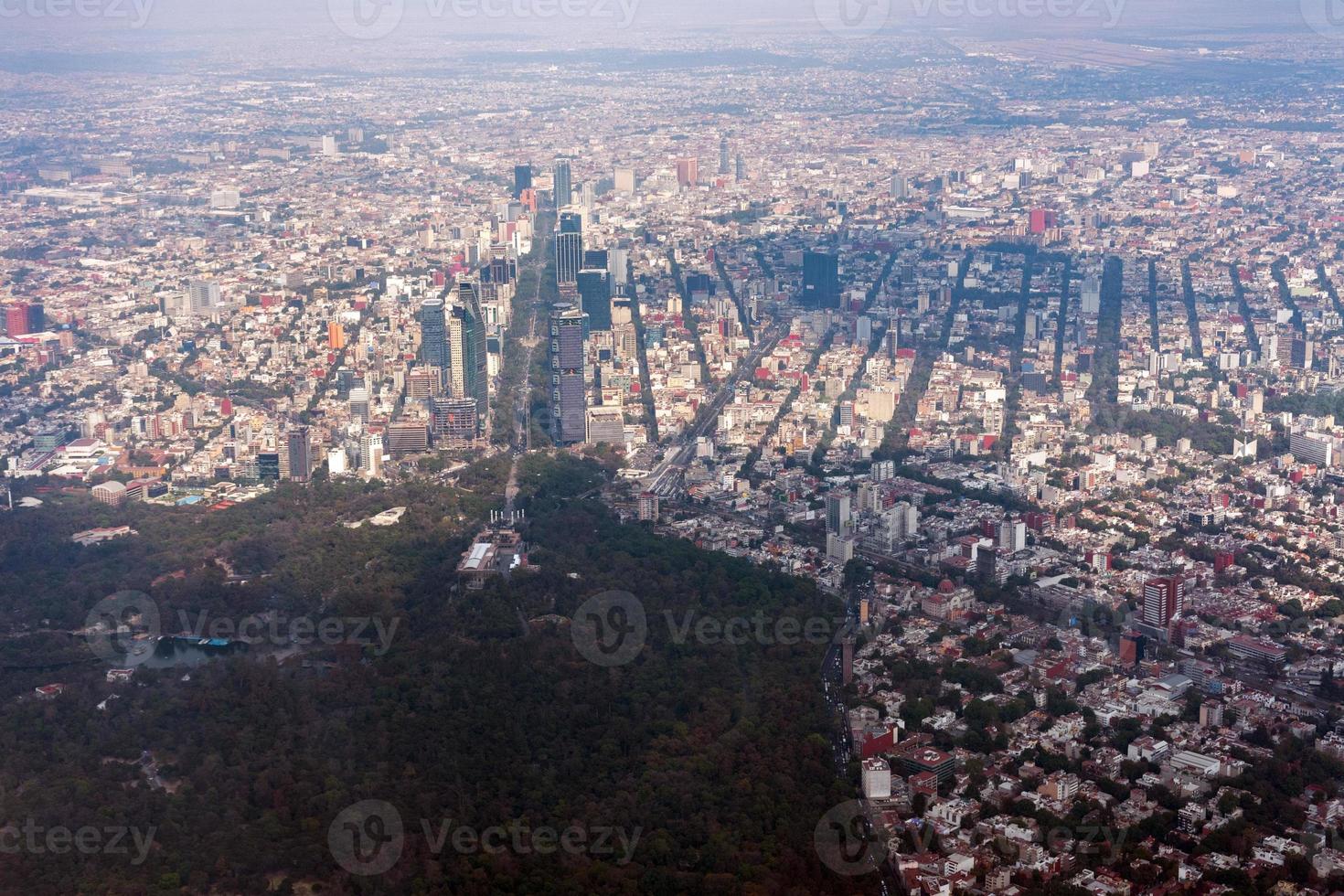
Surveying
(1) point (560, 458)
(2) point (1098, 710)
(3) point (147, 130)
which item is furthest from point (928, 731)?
(3) point (147, 130)

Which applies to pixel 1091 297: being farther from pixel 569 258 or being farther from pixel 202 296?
pixel 202 296

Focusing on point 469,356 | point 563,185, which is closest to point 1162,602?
point 469,356

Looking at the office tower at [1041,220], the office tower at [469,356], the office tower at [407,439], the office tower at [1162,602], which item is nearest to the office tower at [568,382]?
the office tower at [469,356]

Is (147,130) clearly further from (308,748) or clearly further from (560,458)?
(308,748)

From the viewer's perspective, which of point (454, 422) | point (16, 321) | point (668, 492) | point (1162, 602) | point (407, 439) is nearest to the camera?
point (1162, 602)

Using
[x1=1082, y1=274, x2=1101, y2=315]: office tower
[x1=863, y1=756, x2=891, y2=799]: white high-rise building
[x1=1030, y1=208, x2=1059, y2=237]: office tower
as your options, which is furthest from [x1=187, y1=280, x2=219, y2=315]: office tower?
[x1=863, y1=756, x2=891, y2=799]: white high-rise building

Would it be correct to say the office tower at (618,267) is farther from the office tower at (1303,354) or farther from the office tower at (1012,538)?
the office tower at (1012,538)
